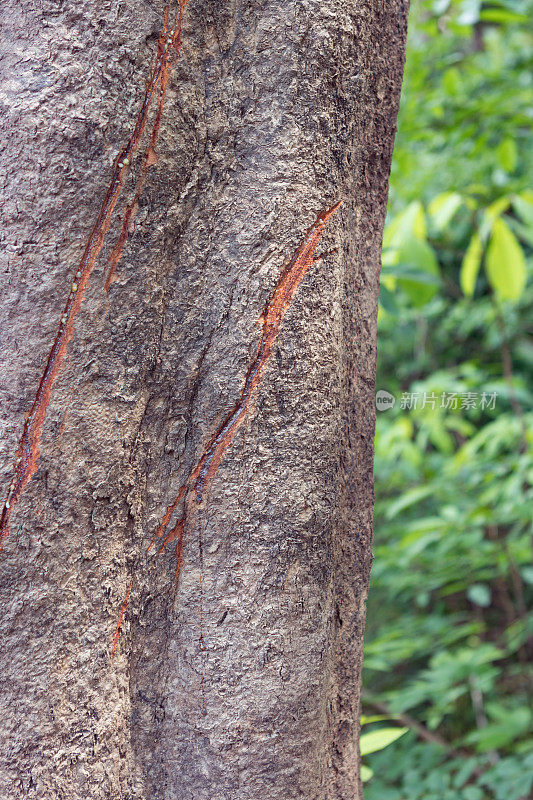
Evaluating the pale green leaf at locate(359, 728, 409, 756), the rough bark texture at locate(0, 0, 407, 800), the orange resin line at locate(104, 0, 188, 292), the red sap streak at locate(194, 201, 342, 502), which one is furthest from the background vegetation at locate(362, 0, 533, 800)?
the orange resin line at locate(104, 0, 188, 292)

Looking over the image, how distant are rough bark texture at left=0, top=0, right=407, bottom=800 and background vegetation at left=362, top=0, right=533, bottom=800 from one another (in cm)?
26

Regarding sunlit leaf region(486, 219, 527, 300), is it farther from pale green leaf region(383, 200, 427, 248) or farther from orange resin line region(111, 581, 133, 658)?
orange resin line region(111, 581, 133, 658)

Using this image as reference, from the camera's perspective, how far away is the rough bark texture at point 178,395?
418 millimetres

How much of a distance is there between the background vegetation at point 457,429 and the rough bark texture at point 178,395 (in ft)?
0.86

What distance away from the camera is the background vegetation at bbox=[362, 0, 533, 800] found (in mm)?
1199

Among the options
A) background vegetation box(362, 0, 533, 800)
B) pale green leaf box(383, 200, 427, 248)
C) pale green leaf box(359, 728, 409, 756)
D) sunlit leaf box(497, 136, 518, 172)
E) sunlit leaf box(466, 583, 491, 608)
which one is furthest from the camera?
sunlit leaf box(466, 583, 491, 608)

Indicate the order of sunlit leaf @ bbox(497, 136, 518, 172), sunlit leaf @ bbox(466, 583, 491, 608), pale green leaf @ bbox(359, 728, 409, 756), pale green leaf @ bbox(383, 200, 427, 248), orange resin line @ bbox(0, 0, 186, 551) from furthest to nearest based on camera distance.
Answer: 1. sunlit leaf @ bbox(466, 583, 491, 608)
2. sunlit leaf @ bbox(497, 136, 518, 172)
3. pale green leaf @ bbox(383, 200, 427, 248)
4. pale green leaf @ bbox(359, 728, 409, 756)
5. orange resin line @ bbox(0, 0, 186, 551)

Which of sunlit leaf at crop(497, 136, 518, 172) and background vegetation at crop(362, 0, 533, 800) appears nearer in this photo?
background vegetation at crop(362, 0, 533, 800)

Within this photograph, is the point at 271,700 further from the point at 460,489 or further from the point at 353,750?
the point at 460,489

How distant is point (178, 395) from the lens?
48 centimetres

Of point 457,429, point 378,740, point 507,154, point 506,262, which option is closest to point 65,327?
point 378,740

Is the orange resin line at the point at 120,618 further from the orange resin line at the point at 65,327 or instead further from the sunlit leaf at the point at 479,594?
the sunlit leaf at the point at 479,594

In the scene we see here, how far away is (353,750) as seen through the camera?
55cm

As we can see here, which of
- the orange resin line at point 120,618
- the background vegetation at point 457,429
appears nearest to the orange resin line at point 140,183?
the orange resin line at point 120,618
